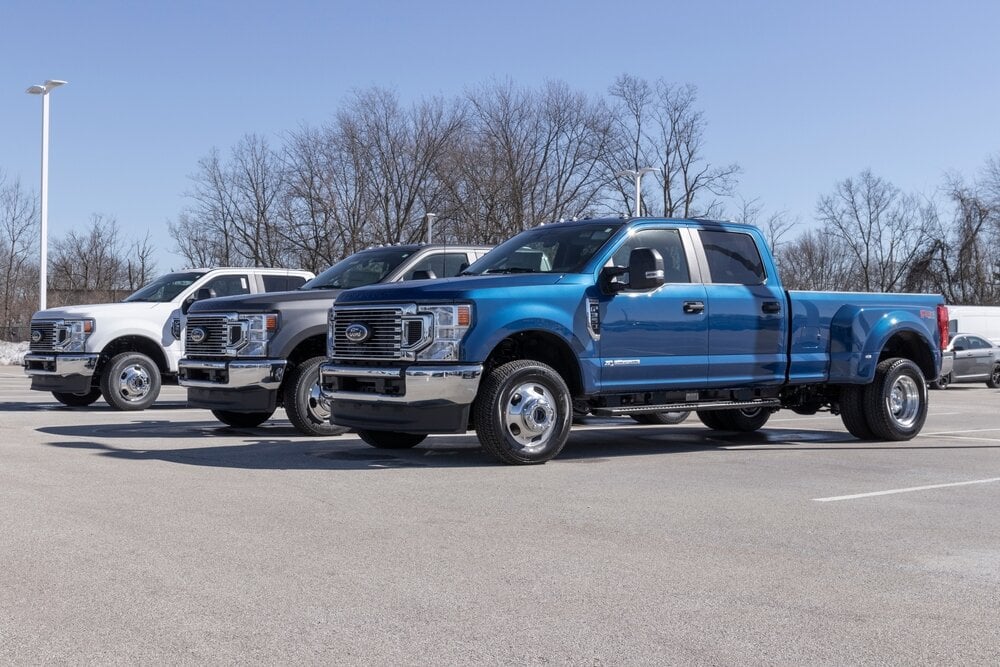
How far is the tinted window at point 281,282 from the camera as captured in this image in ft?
52.0

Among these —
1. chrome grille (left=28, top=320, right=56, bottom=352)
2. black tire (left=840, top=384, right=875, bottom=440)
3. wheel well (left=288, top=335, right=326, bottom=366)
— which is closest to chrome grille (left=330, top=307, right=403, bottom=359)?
wheel well (left=288, top=335, right=326, bottom=366)

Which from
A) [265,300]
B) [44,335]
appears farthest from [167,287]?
[265,300]

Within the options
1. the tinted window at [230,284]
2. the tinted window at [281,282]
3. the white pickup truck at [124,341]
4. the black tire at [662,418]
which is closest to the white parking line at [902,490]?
the black tire at [662,418]

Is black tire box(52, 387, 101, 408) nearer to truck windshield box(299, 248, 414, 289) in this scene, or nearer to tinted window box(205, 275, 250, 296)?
tinted window box(205, 275, 250, 296)

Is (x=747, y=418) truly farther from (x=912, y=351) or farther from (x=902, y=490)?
(x=902, y=490)

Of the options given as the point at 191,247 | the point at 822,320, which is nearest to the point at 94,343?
the point at 822,320

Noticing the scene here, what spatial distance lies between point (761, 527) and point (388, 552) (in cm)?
223

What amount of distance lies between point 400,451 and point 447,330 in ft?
6.52

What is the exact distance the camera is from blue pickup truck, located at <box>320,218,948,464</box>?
29.6 ft

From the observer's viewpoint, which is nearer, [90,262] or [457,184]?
[457,184]

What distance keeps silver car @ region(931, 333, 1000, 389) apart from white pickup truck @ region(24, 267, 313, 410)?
59.2 feet

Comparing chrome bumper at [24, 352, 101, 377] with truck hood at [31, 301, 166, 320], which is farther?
truck hood at [31, 301, 166, 320]

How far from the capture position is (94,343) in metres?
15.0

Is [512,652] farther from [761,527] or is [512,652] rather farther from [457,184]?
[457,184]
